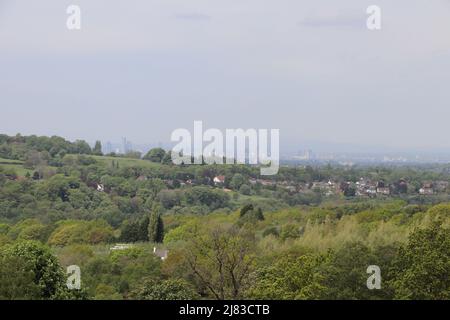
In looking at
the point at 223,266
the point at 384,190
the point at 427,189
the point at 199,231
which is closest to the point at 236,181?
the point at 384,190

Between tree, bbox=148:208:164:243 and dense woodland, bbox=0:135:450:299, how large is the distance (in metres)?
0.07

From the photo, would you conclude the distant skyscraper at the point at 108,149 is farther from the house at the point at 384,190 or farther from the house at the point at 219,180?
the house at the point at 384,190

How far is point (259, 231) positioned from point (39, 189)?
2787 centimetres

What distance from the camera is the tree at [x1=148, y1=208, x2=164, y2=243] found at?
4073 cm

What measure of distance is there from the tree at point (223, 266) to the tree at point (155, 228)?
19.0 metres

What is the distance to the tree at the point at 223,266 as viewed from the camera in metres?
18.3

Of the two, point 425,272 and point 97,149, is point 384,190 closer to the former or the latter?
point 97,149

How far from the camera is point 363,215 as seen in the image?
38156 mm

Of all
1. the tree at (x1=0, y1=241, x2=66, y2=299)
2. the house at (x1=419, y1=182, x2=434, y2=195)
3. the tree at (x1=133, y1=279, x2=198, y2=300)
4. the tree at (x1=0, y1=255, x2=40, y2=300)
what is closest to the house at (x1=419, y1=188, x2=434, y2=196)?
the house at (x1=419, y1=182, x2=434, y2=195)

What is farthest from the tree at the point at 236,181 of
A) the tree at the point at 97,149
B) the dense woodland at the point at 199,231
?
the tree at the point at 97,149

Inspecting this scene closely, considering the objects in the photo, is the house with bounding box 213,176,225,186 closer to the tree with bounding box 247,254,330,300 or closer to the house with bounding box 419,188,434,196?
the house with bounding box 419,188,434,196

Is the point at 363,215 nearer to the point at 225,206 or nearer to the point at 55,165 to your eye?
the point at 225,206

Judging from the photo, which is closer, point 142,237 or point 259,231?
point 259,231

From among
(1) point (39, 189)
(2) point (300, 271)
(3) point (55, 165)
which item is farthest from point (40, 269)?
(3) point (55, 165)
